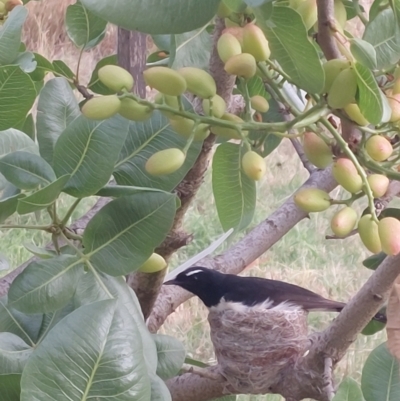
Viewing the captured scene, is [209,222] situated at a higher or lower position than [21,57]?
lower

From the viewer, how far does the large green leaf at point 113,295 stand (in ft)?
1.41

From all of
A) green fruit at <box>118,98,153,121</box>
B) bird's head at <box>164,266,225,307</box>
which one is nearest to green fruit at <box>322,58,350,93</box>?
green fruit at <box>118,98,153,121</box>

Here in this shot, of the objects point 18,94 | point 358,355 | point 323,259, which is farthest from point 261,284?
point 323,259

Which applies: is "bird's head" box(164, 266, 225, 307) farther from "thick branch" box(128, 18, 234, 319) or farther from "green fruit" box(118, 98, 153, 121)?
"green fruit" box(118, 98, 153, 121)

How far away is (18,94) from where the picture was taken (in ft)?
1.49

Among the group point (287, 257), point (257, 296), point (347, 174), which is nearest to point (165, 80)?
point (347, 174)

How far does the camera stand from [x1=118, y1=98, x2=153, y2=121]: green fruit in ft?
1.32

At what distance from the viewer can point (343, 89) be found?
1.27 feet

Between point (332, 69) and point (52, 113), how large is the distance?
0.21 meters

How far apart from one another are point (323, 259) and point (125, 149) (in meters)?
2.24

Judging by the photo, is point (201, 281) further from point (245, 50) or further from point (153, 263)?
point (245, 50)

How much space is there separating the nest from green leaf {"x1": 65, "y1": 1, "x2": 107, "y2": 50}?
463 millimetres

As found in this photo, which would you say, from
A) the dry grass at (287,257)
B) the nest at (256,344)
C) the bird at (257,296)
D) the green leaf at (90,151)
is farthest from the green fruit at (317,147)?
the dry grass at (287,257)

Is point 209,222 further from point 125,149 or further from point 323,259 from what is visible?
point 125,149
